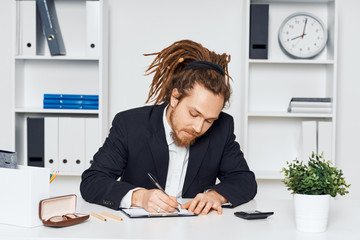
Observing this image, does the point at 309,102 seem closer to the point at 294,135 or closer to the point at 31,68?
the point at 294,135

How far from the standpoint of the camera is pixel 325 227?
1.39 meters

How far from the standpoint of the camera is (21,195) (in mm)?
1351

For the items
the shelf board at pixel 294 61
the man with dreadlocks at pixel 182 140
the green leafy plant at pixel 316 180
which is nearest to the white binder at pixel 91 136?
the man with dreadlocks at pixel 182 140

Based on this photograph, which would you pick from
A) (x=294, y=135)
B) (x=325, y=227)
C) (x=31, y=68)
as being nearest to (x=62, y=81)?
(x=31, y=68)

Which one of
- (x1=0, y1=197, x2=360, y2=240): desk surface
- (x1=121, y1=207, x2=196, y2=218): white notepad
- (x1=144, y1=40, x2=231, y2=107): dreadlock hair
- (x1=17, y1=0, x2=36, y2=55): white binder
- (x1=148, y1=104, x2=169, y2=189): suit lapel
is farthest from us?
(x1=17, y1=0, x2=36, y2=55): white binder

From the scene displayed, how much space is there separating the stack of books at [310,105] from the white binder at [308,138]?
89 millimetres

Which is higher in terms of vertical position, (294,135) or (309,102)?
(309,102)

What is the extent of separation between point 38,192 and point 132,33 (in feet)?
7.19

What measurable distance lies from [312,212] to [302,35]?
2114mm

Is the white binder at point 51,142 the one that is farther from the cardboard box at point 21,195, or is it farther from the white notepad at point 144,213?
the cardboard box at point 21,195

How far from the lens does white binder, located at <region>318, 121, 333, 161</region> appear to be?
3.13 metres

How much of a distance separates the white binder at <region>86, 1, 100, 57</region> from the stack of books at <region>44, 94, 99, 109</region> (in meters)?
0.30

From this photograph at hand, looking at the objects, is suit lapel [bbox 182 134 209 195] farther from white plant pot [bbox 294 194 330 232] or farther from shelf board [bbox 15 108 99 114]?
shelf board [bbox 15 108 99 114]

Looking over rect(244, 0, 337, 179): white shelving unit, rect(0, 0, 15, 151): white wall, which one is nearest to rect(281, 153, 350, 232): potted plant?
rect(244, 0, 337, 179): white shelving unit
